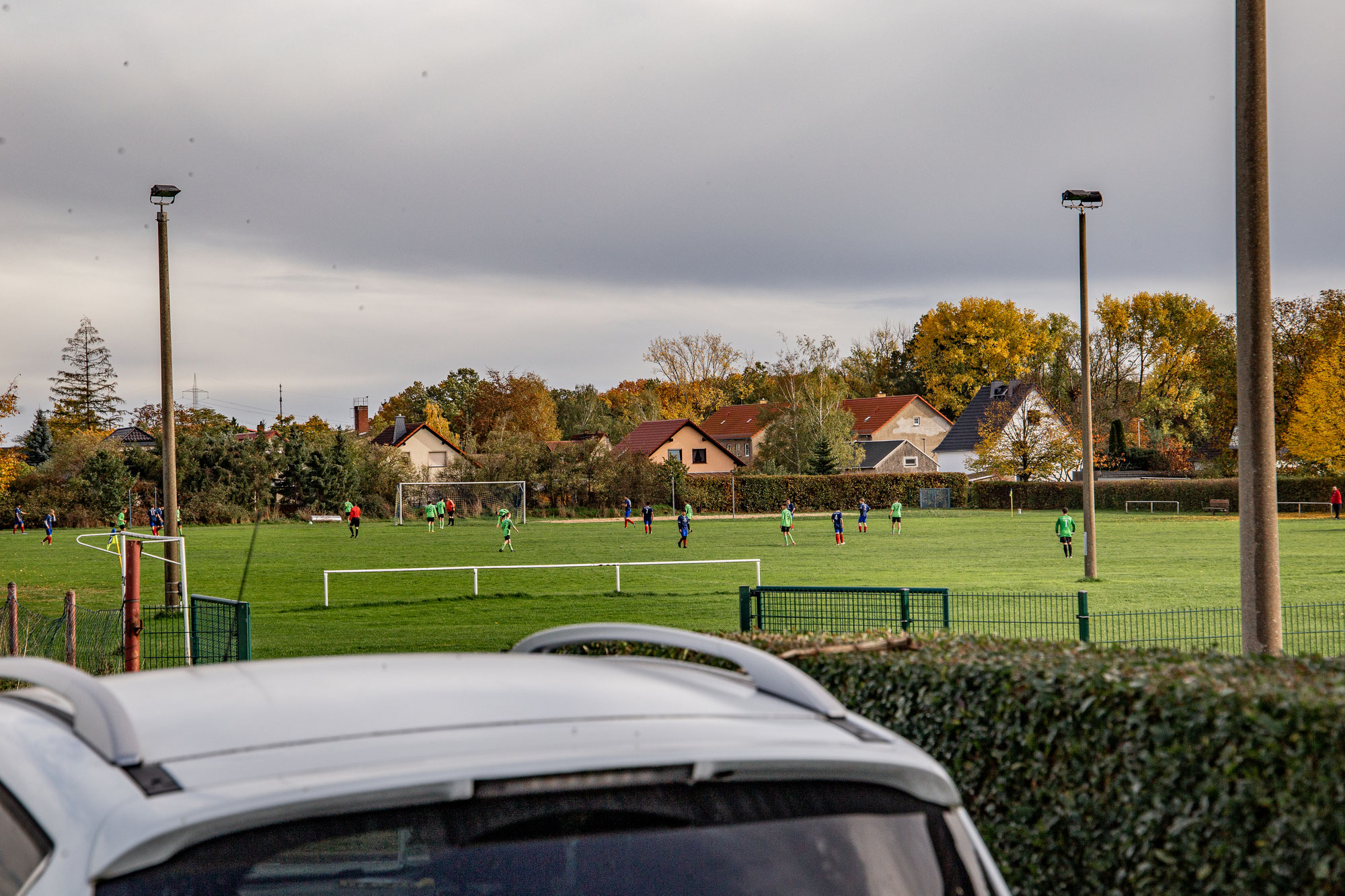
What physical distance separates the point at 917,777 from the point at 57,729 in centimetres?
145

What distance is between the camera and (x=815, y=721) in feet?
7.06

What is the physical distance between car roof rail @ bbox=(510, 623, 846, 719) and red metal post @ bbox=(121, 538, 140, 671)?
30.0ft

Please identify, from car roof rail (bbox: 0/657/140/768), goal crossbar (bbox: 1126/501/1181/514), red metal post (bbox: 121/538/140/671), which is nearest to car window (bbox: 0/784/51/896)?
car roof rail (bbox: 0/657/140/768)

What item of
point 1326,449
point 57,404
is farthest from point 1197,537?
point 57,404

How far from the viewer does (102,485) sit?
68.1 metres

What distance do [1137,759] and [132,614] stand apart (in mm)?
9789

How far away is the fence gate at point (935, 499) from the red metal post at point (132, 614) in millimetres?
71333

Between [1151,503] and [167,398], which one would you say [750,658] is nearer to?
[167,398]

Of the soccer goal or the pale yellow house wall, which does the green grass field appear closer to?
the soccer goal

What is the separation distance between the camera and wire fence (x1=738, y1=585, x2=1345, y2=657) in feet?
47.2


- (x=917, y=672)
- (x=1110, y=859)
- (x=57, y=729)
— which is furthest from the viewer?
(x=917, y=672)

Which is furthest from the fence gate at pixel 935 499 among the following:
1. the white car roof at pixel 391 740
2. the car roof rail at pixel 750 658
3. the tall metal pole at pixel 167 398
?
the white car roof at pixel 391 740

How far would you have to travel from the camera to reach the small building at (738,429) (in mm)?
99000

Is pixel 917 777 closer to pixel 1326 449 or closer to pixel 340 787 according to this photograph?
pixel 340 787
